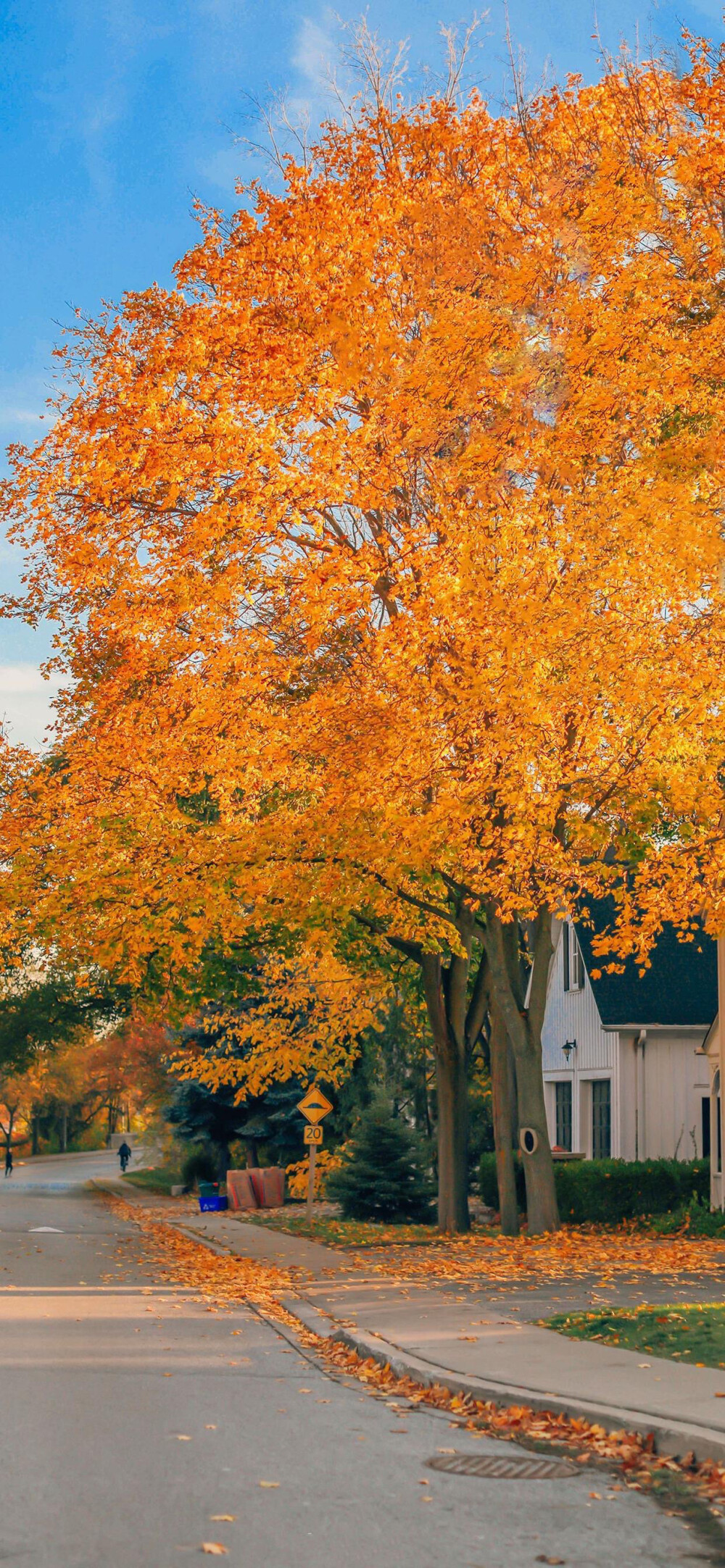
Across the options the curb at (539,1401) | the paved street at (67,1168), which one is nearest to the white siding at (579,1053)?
the curb at (539,1401)

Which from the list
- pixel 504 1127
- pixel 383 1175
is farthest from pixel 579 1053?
pixel 504 1127

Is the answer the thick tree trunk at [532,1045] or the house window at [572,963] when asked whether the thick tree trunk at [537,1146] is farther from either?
the house window at [572,963]

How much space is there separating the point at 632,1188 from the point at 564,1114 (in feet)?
32.3

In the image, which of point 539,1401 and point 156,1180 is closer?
point 539,1401

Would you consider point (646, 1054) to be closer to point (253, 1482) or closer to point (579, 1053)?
point (579, 1053)

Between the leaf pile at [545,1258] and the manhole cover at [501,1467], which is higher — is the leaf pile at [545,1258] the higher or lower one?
the lower one

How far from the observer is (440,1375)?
9.62 meters

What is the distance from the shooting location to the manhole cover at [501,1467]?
7.13m

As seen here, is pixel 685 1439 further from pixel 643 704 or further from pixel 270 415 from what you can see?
pixel 270 415

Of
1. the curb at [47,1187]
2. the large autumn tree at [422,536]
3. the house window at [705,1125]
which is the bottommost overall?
the curb at [47,1187]

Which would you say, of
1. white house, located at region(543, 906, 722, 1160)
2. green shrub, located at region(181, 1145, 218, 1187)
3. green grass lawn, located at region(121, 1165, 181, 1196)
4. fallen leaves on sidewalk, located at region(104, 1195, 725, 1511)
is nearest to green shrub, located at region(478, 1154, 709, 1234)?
fallen leaves on sidewalk, located at region(104, 1195, 725, 1511)

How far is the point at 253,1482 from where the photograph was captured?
6.77 m

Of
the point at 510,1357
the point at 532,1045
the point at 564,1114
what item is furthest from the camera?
the point at 564,1114

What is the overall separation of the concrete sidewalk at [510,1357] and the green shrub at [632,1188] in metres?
9.16
